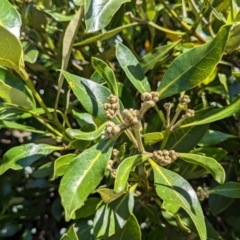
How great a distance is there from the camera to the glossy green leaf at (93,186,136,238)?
1168 millimetres

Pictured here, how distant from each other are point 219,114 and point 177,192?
19 cm

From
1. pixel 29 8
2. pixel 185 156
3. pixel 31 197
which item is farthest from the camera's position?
pixel 31 197

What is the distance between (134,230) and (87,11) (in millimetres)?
479

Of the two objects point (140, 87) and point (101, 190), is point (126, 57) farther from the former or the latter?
point (101, 190)

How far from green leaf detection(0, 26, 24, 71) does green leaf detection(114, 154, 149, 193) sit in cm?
26


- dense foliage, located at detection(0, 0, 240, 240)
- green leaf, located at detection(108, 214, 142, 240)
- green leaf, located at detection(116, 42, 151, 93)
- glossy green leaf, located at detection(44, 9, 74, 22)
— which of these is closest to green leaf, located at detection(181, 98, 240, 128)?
dense foliage, located at detection(0, 0, 240, 240)

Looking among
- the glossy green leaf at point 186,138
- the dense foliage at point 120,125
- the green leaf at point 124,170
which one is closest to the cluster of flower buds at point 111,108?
the dense foliage at point 120,125

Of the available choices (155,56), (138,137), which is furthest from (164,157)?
(155,56)

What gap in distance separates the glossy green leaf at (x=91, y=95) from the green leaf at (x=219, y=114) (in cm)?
20

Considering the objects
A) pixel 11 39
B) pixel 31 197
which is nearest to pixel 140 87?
pixel 11 39

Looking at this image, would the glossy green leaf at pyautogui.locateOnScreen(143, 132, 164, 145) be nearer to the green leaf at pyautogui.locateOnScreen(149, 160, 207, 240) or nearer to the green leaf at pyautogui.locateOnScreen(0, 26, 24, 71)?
the green leaf at pyautogui.locateOnScreen(149, 160, 207, 240)

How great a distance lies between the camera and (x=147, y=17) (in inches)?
55.7

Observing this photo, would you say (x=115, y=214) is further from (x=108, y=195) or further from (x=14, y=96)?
(x=14, y=96)

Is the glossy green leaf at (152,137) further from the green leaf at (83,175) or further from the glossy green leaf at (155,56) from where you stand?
the glossy green leaf at (155,56)
